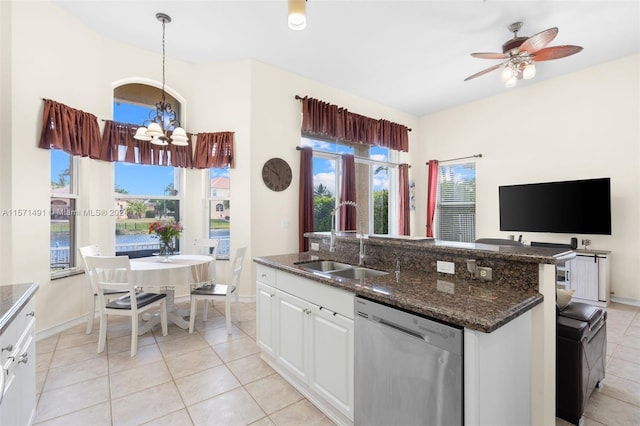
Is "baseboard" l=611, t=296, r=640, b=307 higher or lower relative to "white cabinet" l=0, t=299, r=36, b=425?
lower

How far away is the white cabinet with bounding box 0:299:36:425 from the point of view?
4.04ft

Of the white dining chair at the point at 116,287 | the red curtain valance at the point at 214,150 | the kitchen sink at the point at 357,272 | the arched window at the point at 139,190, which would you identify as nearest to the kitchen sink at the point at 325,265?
the kitchen sink at the point at 357,272

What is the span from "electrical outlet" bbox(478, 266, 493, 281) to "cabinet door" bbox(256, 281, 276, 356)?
146cm

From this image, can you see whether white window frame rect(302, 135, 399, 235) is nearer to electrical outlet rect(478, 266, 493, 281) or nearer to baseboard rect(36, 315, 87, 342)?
electrical outlet rect(478, 266, 493, 281)

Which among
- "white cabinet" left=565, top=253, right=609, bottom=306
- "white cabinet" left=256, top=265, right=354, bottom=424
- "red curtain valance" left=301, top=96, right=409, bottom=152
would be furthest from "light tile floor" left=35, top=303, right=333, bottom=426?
"white cabinet" left=565, top=253, right=609, bottom=306

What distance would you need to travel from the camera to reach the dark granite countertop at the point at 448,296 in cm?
123

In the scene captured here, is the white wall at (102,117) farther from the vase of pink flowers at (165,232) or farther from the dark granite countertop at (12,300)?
the dark granite countertop at (12,300)

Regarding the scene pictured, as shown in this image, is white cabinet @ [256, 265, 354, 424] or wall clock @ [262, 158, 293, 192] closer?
white cabinet @ [256, 265, 354, 424]

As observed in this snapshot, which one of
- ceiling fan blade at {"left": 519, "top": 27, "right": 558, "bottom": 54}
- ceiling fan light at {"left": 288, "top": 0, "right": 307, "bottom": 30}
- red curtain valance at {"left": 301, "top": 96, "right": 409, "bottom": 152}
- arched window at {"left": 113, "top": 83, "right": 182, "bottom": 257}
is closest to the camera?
ceiling fan light at {"left": 288, "top": 0, "right": 307, "bottom": 30}

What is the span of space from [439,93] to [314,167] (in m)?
2.61

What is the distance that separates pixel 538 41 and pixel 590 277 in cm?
318

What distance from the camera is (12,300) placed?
142cm

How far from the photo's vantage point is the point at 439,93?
529 cm

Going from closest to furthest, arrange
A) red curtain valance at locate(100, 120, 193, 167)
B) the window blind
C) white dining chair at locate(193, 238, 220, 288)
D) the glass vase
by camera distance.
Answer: white dining chair at locate(193, 238, 220, 288)
the glass vase
red curtain valance at locate(100, 120, 193, 167)
the window blind
